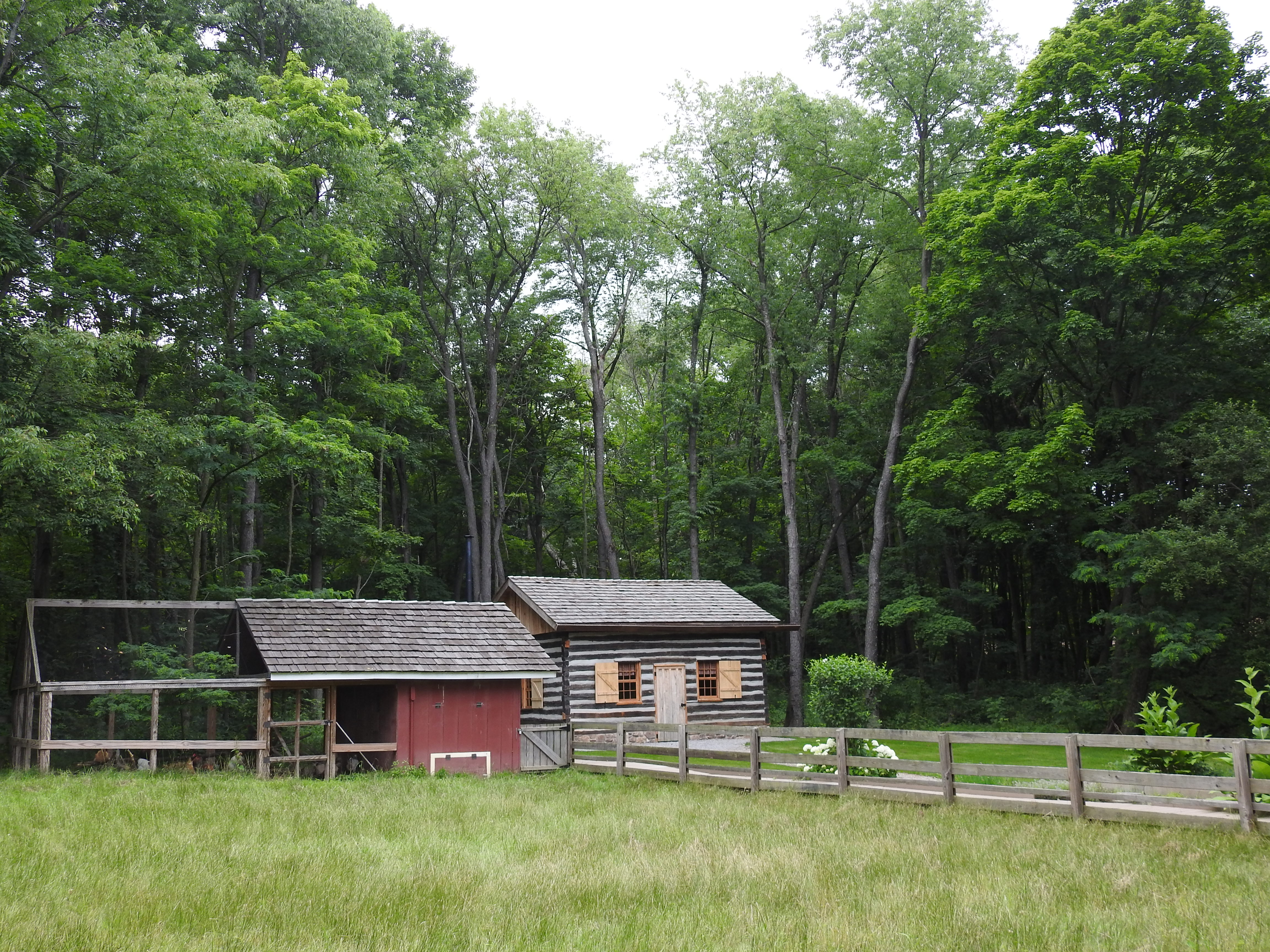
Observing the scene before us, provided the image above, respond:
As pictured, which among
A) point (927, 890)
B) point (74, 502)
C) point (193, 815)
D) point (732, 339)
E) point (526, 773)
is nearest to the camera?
point (927, 890)

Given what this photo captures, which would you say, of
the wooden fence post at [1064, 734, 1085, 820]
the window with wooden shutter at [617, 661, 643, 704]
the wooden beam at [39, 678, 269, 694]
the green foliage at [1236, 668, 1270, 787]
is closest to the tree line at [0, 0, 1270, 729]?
the wooden beam at [39, 678, 269, 694]

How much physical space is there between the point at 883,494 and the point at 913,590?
359cm

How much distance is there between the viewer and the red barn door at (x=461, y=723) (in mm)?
A: 19484

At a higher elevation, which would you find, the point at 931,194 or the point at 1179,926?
the point at 931,194

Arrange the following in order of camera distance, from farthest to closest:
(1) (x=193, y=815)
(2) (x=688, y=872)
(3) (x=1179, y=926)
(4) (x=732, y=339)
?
(4) (x=732, y=339), (1) (x=193, y=815), (2) (x=688, y=872), (3) (x=1179, y=926)

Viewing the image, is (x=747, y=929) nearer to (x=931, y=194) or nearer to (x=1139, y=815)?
(x=1139, y=815)

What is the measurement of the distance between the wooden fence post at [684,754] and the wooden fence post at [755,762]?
1400 mm

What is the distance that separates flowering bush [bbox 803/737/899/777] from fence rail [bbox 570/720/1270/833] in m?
0.11

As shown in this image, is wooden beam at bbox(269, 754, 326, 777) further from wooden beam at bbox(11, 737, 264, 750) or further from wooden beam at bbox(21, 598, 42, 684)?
wooden beam at bbox(21, 598, 42, 684)

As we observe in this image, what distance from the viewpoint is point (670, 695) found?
26.5 m

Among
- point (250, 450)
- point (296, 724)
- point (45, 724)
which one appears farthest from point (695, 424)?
point (45, 724)

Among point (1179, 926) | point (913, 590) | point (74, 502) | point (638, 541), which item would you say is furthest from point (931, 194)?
point (1179, 926)

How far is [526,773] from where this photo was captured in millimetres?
19750

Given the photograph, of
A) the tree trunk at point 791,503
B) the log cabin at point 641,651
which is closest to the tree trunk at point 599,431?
the tree trunk at point 791,503
